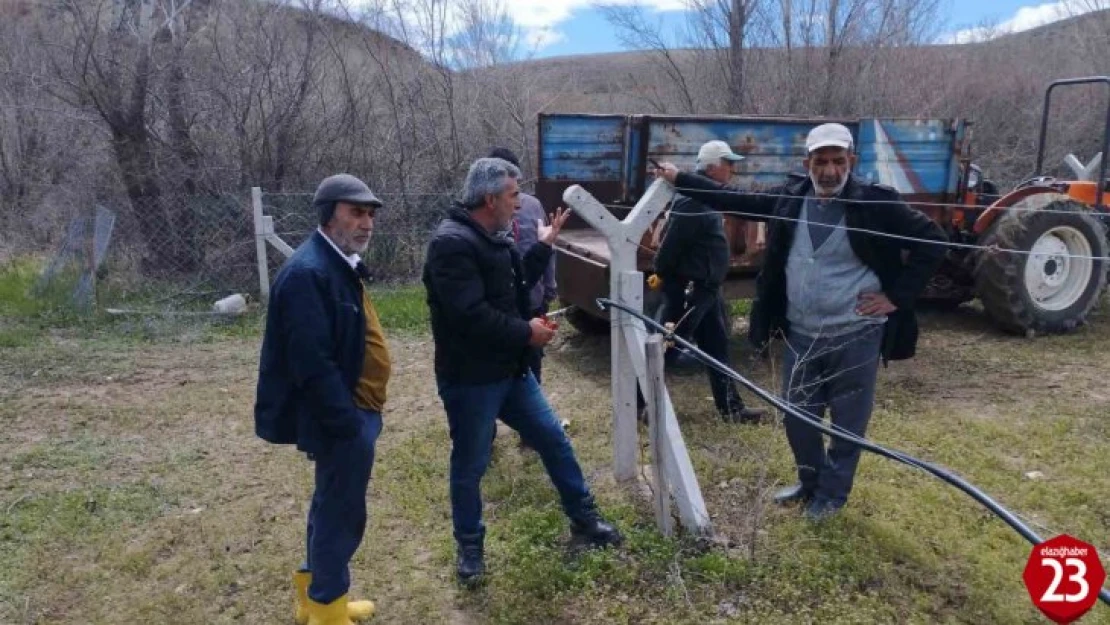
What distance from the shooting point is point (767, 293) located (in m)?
3.74

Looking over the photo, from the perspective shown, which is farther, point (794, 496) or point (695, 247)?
point (695, 247)

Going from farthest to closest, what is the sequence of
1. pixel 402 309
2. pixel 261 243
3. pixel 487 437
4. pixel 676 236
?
1. pixel 261 243
2. pixel 402 309
3. pixel 676 236
4. pixel 487 437

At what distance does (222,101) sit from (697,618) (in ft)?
29.0

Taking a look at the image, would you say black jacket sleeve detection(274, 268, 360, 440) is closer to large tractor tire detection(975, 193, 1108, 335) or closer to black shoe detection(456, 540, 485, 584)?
black shoe detection(456, 540, 485, 584)

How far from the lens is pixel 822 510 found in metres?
3.61

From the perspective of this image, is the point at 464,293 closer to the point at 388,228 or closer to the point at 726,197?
the point at 726,197

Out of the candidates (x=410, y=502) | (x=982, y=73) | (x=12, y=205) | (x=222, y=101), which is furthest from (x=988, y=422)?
(x=982, y=73)

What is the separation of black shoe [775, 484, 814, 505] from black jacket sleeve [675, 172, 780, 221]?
1.22 meters

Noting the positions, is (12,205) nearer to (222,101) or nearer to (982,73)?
(222,101)

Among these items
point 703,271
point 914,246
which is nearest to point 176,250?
point 703,271

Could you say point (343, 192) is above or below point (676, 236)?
above

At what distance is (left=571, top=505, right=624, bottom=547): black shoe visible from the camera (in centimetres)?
342

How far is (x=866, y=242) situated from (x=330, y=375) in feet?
Result: 6.86

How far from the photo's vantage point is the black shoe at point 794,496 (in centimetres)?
377
